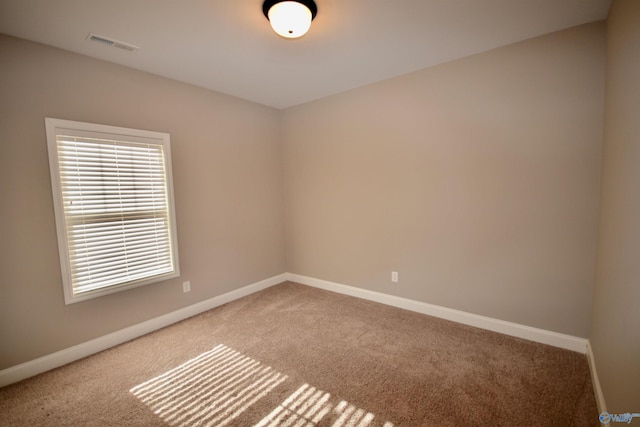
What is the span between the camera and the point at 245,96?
3.74m

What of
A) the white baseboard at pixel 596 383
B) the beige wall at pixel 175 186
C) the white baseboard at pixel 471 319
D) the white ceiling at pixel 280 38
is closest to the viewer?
the white baseboard at pixel 596 383

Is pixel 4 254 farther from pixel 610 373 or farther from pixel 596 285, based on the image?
pixel 596 285

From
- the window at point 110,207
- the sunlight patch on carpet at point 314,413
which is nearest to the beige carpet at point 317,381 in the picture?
the sunlight patch on carpet at point 314,413

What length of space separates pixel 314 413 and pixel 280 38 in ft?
9.31

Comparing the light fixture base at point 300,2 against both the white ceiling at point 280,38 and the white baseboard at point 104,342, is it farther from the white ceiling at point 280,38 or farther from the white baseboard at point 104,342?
the white baseboard at point 104,342

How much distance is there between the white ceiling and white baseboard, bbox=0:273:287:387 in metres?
2.60

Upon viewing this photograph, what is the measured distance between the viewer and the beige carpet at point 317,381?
1818 mm

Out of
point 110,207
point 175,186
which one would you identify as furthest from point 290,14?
point 110,207

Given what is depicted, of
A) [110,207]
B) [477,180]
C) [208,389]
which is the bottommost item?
[208,389]

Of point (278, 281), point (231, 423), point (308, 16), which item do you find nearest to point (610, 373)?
point (231, 423)

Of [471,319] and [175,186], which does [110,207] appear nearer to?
[175,186]

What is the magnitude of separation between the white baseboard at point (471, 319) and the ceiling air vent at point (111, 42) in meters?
3.41

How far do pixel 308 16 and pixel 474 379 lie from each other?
2878 mm

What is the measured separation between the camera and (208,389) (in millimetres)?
2113
